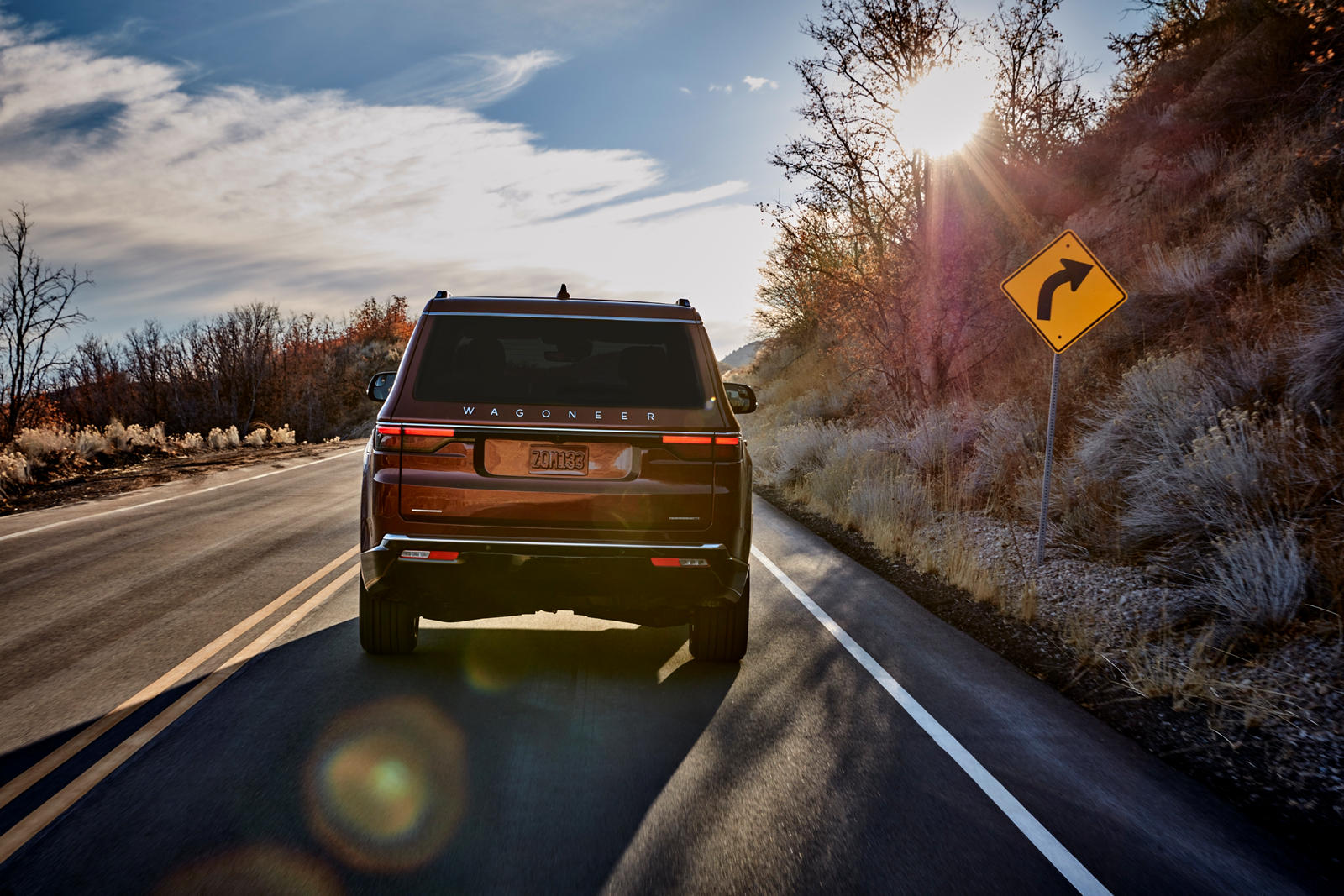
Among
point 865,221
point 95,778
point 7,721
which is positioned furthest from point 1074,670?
point 865,221

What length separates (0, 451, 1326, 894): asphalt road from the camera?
116 inches

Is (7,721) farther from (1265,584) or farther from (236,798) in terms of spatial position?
(1265,584)

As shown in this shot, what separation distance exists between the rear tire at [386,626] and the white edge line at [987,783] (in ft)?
8.69

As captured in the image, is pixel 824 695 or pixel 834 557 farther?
pixel 834 557

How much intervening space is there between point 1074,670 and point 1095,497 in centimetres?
349

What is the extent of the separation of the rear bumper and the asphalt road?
54 centimetres

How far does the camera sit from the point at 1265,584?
545 cm

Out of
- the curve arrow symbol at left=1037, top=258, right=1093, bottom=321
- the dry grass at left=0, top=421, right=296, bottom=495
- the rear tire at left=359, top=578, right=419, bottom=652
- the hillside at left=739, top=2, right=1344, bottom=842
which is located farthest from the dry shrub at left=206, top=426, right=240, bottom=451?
the curve arrow symbol at left=1037, top=258, right=1093, bottom=321

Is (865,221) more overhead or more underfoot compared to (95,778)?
more overhead

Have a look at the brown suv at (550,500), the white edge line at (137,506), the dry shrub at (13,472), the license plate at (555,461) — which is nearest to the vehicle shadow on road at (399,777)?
the brown suv at (550,500)

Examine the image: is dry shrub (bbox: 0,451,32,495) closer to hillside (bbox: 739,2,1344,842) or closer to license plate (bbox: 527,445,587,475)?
hillside (bbox: 739,2,1344,842)

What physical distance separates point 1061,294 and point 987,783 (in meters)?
5.65

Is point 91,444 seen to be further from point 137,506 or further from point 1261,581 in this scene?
point 1261,581

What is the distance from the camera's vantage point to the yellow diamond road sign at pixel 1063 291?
309 inches
